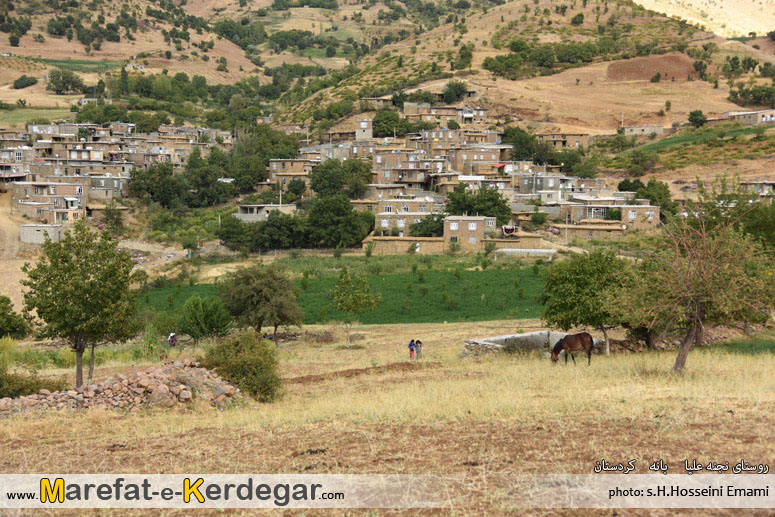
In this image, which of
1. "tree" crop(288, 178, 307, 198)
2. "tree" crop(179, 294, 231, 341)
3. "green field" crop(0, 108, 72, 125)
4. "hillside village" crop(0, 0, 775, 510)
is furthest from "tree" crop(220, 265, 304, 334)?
"green field" crop(0, 108, 72, 125)

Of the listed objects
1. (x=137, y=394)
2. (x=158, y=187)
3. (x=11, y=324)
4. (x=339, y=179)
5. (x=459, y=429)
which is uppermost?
(x=339, y=179)

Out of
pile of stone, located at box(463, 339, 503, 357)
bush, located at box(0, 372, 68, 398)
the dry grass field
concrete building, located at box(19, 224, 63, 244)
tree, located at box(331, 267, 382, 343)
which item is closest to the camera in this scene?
the dry grass field

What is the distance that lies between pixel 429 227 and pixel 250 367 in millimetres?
37353

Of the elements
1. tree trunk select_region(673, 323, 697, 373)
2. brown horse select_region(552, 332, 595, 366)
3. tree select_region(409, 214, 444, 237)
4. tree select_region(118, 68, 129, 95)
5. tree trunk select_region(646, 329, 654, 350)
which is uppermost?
tree select_region(118, 68, 129, 95)

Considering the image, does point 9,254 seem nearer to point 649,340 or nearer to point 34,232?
point 34,232

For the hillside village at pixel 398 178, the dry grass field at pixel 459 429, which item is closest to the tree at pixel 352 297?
the dry grass field at pixel 459 429

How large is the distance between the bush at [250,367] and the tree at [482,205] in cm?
3901

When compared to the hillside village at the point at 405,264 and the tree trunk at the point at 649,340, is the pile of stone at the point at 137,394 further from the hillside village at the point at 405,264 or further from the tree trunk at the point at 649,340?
the tree trunk at the point at 649,340

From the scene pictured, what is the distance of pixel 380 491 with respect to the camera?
8297 millimetres

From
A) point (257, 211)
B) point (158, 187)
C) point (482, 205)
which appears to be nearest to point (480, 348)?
point (482, 205)

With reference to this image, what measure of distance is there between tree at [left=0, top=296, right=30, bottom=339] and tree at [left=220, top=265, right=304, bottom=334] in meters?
9.61

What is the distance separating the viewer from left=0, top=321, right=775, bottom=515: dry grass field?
911cm

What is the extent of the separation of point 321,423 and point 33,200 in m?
53.7

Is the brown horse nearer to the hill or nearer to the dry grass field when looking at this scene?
the dry grass field
